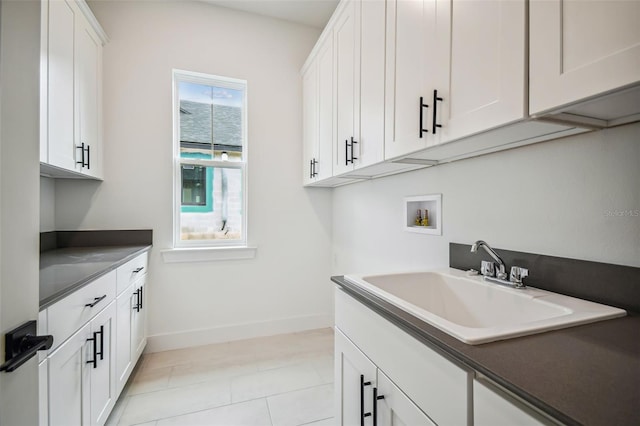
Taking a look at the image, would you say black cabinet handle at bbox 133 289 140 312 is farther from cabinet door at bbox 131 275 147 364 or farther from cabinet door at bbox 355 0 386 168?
cabinet door at bbox 355 0 386 168

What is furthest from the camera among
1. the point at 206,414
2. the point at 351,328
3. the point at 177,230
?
the point at 177,230

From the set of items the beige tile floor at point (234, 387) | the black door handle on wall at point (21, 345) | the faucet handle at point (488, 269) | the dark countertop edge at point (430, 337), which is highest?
the faucet handle at point (488, 269)

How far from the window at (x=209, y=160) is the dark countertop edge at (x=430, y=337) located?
6.05 feet

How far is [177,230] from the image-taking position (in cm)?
262

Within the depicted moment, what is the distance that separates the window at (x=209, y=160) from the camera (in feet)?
8.75

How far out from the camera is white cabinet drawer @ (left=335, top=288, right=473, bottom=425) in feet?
2.21

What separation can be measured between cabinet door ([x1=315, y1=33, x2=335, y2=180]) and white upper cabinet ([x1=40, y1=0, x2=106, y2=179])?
1.65 m

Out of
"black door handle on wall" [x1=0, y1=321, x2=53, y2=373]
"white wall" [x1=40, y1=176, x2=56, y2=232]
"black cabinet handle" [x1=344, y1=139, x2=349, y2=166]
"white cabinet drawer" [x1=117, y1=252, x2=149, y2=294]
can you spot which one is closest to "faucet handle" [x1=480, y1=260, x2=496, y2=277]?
"black cabinet handle" [x1=344, y1=139, x2=349, y2=166]

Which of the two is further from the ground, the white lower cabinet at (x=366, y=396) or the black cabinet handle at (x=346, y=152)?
the black cabinet handle at (x=346, y=152)

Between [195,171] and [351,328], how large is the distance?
2.16 meters

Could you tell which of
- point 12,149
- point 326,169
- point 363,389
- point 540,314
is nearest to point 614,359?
point 540,314

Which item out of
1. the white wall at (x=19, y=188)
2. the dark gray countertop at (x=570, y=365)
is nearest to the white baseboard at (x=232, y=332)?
the white wall at (x=19, y=188)

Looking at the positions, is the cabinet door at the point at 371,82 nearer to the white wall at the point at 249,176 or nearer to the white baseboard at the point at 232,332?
the white wall at the point at 249,176

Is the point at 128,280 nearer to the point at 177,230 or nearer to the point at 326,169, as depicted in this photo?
the point at 177,230
